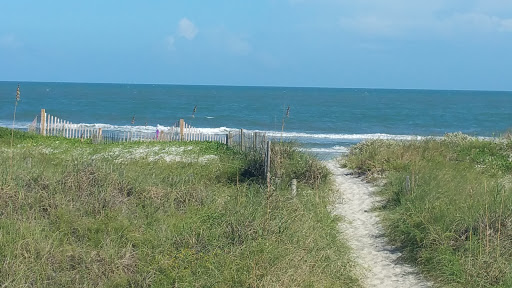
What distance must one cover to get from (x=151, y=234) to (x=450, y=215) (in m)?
4.48

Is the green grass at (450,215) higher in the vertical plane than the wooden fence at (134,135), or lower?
lower

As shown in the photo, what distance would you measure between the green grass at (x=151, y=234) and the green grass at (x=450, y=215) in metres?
1.13

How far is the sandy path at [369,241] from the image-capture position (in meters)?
8.10

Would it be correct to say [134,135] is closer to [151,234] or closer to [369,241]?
[369,241]

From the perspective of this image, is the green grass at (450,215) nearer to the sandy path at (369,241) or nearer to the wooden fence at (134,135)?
the sandy path at (369,241)

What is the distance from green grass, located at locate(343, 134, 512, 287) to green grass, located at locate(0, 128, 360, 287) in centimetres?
113

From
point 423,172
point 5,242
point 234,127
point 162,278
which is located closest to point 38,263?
point 5,242

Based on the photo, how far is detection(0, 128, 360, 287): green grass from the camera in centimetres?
664

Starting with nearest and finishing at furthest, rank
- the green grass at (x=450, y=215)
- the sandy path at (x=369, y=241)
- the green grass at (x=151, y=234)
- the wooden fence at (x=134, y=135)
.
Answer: the green grass at (x=151, y=234)
the green grass at (x=450, y=215)
the sandy path at (x=369, y=241)
the wooden fence at (x=134, y=135)

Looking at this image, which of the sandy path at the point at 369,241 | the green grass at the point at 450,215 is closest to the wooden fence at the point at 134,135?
the green grass at the point at 450,215

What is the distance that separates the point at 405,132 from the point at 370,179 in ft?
99.6

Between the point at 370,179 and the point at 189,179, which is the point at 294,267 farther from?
the point at 370,179

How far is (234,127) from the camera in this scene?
45.2 m

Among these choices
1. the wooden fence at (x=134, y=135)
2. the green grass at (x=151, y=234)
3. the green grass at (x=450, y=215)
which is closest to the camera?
the green grass at (x=151, y=234)
